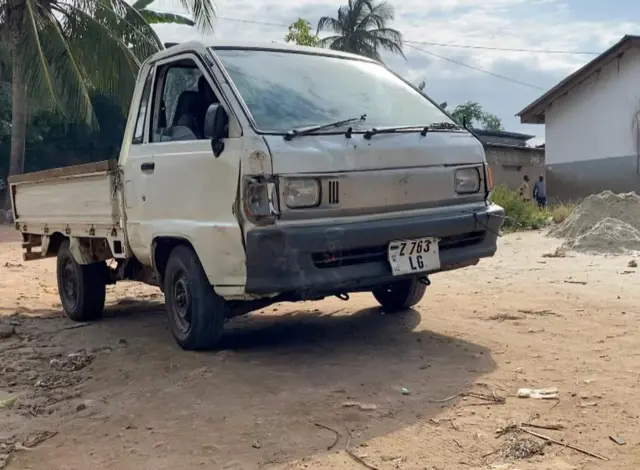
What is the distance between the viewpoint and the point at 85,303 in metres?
6.82

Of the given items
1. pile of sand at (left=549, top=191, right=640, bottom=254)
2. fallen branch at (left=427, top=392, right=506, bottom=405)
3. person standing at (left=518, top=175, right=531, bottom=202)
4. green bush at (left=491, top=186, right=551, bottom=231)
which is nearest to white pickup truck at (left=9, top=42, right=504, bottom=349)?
fallen branch at (left=427, top=392, right=506, bottom=405)

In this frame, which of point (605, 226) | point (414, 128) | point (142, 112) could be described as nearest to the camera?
point (414, 128)

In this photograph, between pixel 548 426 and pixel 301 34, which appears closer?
pixel 548 426

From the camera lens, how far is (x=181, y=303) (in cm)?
510

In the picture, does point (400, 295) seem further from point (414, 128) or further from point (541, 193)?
point (541, 193)

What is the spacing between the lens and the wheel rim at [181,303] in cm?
495

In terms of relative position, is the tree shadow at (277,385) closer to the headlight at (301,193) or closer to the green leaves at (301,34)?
the headlight at (301,193)

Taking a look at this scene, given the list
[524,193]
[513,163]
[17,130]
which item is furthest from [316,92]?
[513,163]

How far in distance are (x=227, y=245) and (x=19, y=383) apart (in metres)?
1.76

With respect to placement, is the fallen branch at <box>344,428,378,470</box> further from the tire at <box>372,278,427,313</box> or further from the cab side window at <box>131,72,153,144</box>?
the cab side window at <box>131,72,153,144</box>

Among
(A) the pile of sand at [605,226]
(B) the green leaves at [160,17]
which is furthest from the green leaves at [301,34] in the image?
(A) the pile of sand at [605,226]

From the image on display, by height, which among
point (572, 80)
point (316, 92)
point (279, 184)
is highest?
point (572, 80)

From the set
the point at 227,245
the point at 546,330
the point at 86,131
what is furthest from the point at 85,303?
the point at 86,131

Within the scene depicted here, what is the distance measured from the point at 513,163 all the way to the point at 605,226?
1671 centimetres
